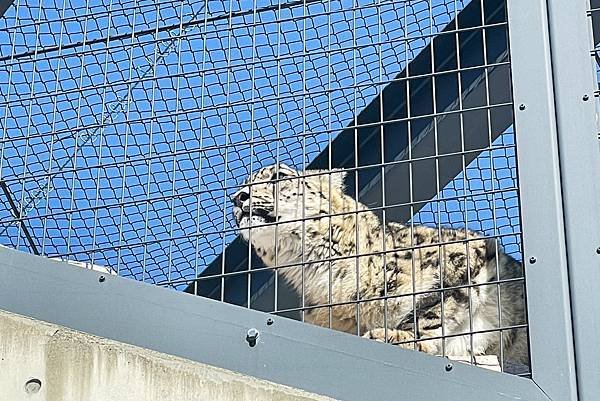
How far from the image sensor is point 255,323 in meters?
2.57

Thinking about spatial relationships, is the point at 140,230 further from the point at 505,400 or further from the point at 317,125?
the point at 505,400

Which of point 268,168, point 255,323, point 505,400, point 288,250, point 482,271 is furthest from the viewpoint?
point 288,250

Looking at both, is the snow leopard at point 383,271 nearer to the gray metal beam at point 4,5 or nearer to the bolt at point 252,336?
the gray metal beam at point 4,5

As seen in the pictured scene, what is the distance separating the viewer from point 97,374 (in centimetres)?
242

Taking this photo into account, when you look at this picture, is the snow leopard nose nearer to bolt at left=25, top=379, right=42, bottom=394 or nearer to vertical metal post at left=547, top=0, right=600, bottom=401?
vertical metal post at left=547, top=0, right=600, bottom=401

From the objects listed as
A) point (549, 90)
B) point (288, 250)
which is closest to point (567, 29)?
point (549, 90)

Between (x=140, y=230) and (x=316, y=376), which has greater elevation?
(x=140, y=230)

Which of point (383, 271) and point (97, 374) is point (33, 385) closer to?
point (97, 374)

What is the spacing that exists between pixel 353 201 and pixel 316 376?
2.00 m

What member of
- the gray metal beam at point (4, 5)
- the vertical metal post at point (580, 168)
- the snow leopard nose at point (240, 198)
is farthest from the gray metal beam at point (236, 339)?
the snow leopard nose at point (240, 198)

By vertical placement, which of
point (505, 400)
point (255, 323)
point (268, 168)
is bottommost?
point (505, 400)

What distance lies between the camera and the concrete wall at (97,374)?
2.40m

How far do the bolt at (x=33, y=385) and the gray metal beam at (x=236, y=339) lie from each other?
20 centimetres

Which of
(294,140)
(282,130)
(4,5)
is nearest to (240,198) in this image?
(294,140)
